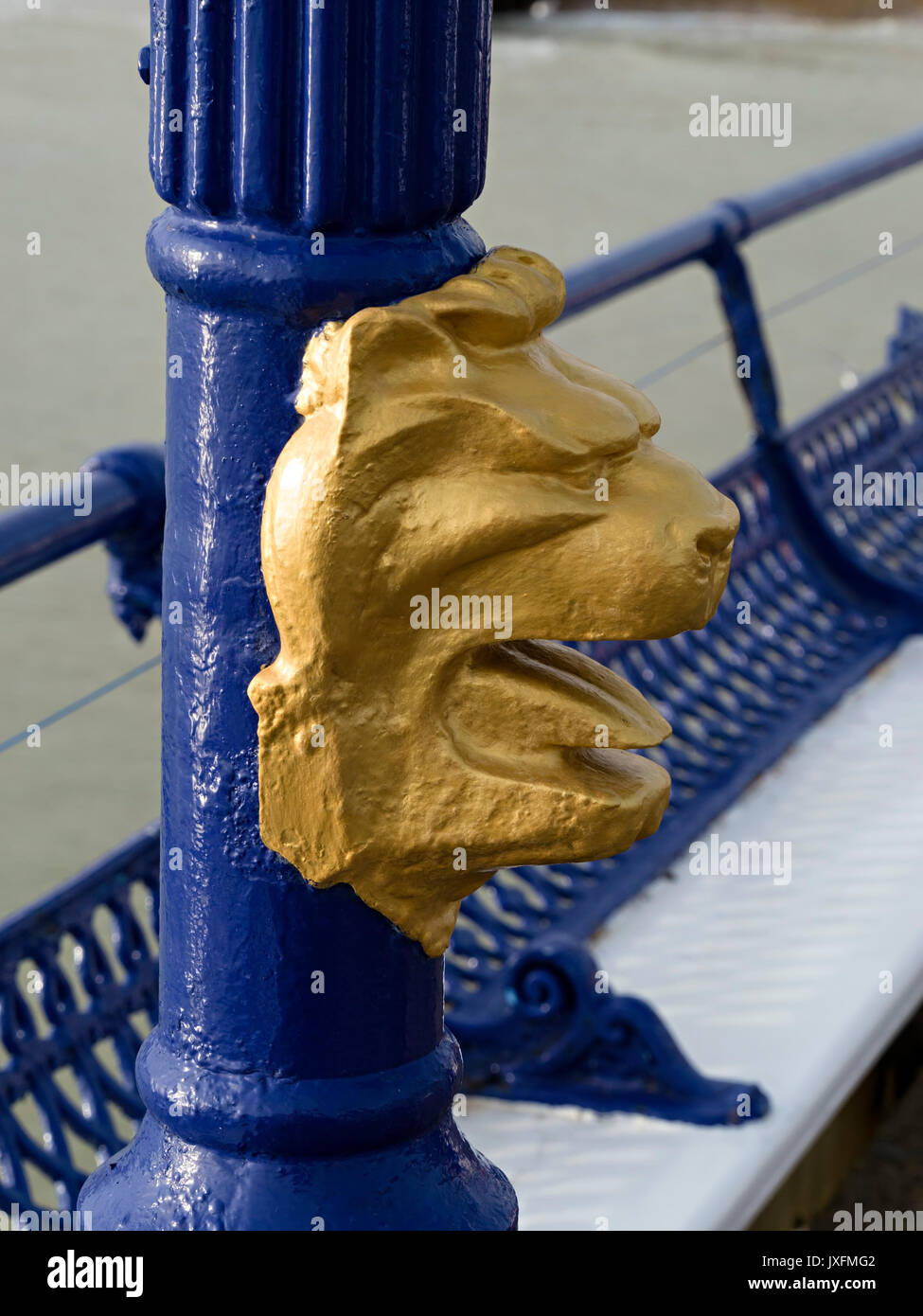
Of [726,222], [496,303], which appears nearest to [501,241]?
[726,222]

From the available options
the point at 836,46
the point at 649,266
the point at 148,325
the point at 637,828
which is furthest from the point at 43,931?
the point at 836,46

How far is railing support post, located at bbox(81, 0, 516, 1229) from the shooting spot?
1.17m

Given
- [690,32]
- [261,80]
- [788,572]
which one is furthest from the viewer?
[690,32]

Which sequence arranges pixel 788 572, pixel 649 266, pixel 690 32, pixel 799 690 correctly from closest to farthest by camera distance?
pixel 649 266
pixel 799 690
pixel 788 572
pixel 690 32

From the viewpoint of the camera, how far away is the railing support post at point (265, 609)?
1.17m

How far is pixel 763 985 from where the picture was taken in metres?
2.55

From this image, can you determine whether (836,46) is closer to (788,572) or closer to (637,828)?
(788,572)

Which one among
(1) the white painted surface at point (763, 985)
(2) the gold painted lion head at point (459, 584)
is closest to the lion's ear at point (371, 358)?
(2) the gold painted lion head at point (459, 584)

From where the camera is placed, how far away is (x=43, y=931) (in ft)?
6.79

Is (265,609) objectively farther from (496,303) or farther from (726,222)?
(726,222)

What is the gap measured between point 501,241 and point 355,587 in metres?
6.46

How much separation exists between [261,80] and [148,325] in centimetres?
592

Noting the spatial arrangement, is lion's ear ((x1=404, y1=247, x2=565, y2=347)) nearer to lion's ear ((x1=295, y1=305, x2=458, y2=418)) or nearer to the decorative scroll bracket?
lion's ear ((x1=295, y1=305, x2=458, y2=418))

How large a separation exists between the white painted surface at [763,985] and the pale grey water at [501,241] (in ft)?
4.97
